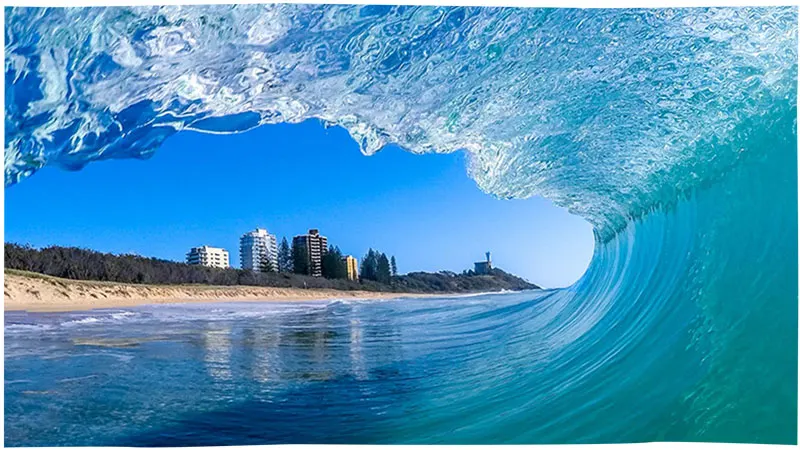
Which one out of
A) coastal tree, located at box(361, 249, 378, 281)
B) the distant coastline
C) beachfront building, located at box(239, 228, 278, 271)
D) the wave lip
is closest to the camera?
the wave lip

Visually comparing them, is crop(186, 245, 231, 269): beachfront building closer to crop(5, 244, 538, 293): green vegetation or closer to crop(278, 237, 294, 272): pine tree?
crop(5, 244, 538, 293): green vegetation

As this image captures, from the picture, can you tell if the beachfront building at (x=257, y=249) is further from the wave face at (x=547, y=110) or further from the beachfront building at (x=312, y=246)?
the wave face at (x=547, y=110)

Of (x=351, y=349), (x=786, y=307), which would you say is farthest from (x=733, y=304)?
(x=351, y=349)

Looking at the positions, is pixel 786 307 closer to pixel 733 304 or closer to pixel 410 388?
pixel 733 304

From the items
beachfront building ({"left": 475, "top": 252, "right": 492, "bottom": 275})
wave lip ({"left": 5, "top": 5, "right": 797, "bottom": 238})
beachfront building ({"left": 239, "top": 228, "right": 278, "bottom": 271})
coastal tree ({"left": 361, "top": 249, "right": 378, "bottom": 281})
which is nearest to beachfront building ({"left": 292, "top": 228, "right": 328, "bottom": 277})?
beachfront building ({"left": 239, "top": 228, "right": 278, "bottom": 271})

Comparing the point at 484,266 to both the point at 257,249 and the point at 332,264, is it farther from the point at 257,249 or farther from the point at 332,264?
the point at 257,249

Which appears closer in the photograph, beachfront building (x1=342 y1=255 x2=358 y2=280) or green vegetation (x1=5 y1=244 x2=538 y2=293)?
green vegetation (x1=5 y1=244 x2=538 y2=293)
